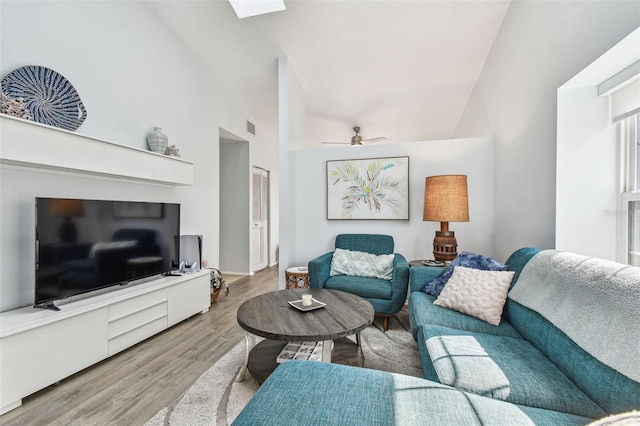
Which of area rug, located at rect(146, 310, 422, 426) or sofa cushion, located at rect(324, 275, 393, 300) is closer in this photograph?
area rug, located at rect(146, 310, 422, 426)

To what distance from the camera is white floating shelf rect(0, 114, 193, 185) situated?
164 centimetres

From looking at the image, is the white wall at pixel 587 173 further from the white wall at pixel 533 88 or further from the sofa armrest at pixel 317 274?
the sofa armrest at pixel 317 274

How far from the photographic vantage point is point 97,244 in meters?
2.19

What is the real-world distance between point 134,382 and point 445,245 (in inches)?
106

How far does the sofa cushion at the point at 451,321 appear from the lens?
64.1 inches

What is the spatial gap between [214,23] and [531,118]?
3.32m

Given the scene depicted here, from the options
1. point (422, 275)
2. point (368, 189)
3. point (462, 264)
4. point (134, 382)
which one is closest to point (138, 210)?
point (134, 382)

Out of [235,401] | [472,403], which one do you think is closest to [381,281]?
[235,401]

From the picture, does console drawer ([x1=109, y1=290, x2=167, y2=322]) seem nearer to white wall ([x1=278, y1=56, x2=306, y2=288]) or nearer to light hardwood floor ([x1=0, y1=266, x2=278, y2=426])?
light hardwood floor ([x1=0, y1=266, x2=278, y2=426])

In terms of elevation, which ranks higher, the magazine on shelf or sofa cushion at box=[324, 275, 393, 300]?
sofa cushion at box=[324, 275, 393, 300]

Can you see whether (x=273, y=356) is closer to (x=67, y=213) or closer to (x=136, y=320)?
(x=136, y=320)

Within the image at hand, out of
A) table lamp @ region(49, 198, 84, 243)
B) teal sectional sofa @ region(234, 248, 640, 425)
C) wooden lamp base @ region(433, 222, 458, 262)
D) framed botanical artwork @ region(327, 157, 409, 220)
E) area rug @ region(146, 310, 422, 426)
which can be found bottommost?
area rug @ region(146, 310, 422, 426)

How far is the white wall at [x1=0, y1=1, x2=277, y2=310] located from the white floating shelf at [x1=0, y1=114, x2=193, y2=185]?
0.78 feet

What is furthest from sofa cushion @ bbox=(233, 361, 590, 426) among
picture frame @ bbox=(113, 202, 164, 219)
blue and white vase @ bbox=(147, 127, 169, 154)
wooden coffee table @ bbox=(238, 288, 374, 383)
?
blue and white vase @ bbox=(147, 127, 169, 154)
